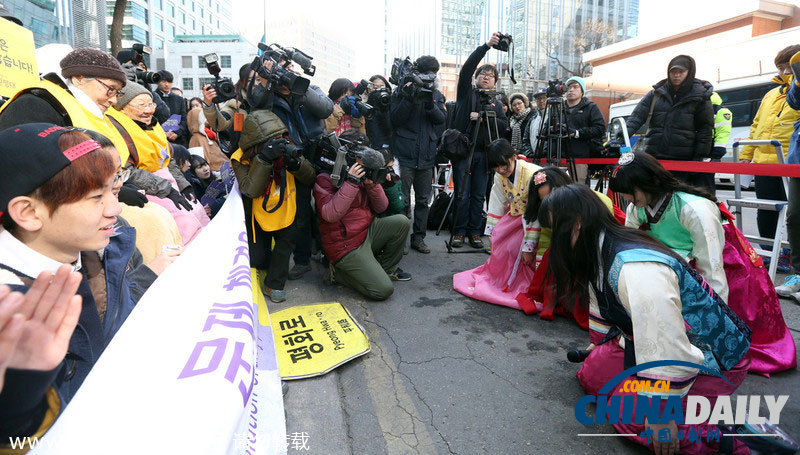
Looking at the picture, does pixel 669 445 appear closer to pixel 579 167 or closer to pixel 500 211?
pixel 500 211

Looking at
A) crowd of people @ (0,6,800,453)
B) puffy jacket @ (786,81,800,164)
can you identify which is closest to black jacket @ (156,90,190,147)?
crowd of people @ (0,6,800,453)

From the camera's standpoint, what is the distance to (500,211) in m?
3.88

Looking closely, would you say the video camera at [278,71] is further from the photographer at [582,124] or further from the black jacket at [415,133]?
the photographer at [582,124]

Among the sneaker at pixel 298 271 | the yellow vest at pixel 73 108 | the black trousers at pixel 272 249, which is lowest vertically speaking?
the sneaker at pixel 298 271

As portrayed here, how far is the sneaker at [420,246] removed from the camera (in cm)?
482

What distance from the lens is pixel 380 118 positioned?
4656mm

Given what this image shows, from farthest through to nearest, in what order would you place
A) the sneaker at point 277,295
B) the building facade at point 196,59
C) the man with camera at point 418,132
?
1. the building facade at point 196,59
2. the man with camera at point 418,132
3. the sneaker at point 277,295

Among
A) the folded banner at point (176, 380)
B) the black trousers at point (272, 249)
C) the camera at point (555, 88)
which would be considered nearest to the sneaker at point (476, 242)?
the camera at point (555, 88)

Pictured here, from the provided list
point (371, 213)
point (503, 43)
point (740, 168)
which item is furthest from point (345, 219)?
point (740, 168)

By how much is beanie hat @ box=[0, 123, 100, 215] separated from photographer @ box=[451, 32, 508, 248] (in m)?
3.88

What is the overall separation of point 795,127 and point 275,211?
4.40 m

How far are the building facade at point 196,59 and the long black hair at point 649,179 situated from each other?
193ft

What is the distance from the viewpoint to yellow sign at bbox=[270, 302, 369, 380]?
241cm

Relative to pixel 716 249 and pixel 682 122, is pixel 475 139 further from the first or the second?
pixel 716 249
